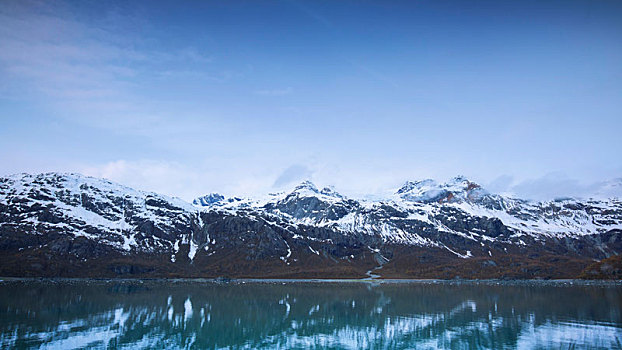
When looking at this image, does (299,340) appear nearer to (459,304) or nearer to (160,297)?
(459,304)

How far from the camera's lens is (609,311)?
95.8m

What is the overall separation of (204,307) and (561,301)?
316 feet

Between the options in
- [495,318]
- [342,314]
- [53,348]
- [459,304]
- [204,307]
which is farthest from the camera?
[459,304]

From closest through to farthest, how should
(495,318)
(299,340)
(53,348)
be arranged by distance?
1. (53,348)
2. (299,340)
3. (495,318)

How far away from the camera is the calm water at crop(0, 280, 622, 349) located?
6569cm

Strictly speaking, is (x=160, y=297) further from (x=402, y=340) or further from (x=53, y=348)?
(x=402, y=340)

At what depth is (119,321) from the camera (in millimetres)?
82625

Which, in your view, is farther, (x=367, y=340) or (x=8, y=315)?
(x=8, y=315)

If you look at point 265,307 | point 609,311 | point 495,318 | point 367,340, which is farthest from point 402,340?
point 609,311

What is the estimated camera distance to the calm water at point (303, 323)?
65.7 m

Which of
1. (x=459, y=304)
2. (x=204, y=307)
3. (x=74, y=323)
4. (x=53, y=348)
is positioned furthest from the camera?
(x=459, y=304)

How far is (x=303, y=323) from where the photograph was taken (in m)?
86.6

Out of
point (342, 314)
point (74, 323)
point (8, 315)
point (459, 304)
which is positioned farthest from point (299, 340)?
point (459, 304)

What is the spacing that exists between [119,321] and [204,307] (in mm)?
27977
